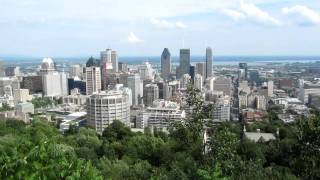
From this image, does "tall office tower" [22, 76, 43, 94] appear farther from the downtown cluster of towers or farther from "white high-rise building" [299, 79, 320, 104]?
"white high-rise building" [299, 79, 320, 104]

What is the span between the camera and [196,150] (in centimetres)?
574

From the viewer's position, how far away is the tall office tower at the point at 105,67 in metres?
41.9

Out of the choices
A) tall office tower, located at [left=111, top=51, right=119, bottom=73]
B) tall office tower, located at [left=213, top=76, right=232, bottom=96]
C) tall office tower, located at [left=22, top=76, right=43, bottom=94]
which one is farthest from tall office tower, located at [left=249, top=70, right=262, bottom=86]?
tall office tower, located at [left=22, top=76, right=43, bottom=94]

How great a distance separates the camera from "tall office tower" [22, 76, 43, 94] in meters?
41.6

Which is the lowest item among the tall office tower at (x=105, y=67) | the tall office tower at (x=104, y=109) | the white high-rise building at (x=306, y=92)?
the white high-rise building at (x=306, y=92)

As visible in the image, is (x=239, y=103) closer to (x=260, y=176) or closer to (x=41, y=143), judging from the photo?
(x=260, y=176)

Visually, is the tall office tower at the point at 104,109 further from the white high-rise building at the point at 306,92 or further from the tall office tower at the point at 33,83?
the tall office tower at the point at 33,83

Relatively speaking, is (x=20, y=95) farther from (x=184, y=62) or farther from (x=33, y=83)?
(x=184, y=62)

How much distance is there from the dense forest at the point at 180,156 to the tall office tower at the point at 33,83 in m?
29.5

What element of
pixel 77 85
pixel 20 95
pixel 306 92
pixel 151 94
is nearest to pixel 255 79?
pixel 306 92

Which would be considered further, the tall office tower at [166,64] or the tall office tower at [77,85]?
the tall office tower at [166,64]

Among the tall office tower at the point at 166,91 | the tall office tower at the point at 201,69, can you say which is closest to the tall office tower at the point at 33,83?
the tall office tower at the point at 166,91

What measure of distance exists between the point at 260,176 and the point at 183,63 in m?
47.8

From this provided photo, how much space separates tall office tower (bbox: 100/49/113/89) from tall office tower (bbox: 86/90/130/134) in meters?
18.9
